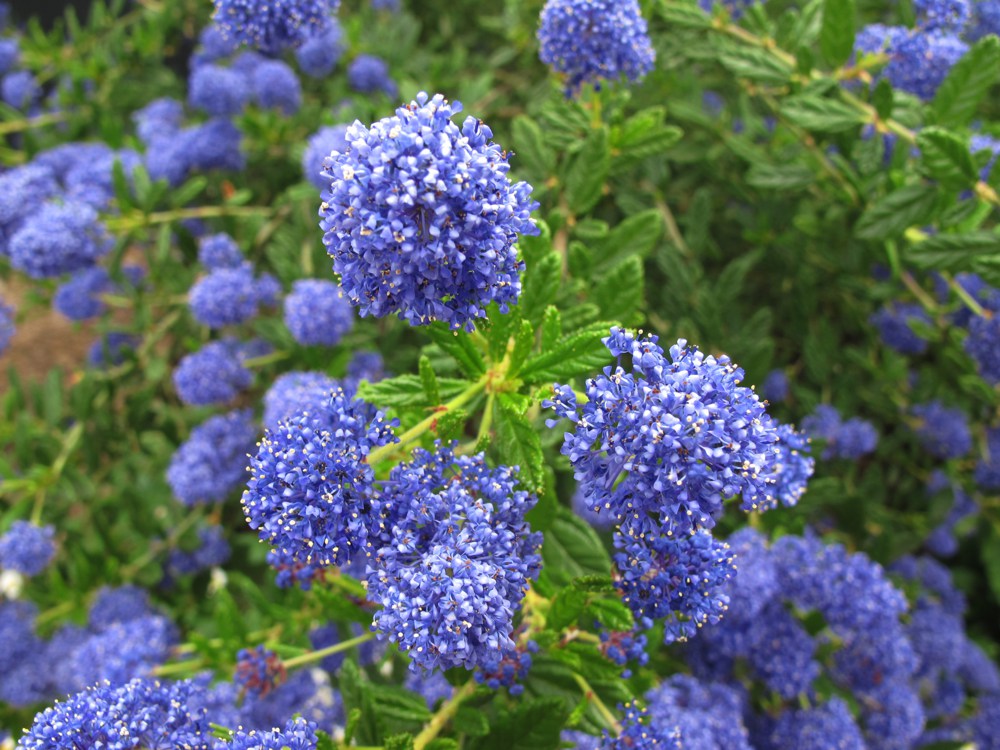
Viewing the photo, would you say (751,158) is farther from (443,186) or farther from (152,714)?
(152,714)

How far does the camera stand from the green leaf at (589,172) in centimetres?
255

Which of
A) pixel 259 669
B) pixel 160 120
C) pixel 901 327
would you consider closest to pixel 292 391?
pixel 259 669

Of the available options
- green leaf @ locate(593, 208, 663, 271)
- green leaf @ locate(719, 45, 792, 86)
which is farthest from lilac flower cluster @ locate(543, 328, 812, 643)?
green leaf @ locate(719, 45, 792, 86)

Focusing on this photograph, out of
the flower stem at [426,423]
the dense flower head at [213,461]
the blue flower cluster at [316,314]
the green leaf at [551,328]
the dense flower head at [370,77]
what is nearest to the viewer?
the flower stem at [426,423]

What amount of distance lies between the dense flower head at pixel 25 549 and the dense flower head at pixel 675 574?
2.63m

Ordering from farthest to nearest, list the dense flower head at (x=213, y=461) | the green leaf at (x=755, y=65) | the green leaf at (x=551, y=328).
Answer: the dense flower head at (x=213, y=461) → the green leaf at (x=755, y=65) → the green leaf at (x=551, y=328)

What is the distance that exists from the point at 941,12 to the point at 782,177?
0.70 metres

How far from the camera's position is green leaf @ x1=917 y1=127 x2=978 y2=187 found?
242cm

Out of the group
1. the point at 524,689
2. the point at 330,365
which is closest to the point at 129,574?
the point at 330,365

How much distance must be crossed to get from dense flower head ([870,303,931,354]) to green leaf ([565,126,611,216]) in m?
1.57

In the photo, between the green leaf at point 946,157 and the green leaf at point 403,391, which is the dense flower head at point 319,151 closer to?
the green leaf at point 403,391

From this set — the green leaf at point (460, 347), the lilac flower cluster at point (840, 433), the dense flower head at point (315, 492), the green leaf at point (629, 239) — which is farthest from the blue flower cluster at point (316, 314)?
the lilac flower cluster at point (840, 433)

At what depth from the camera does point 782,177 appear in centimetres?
306

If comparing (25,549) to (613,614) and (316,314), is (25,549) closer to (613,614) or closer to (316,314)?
(316,314)
